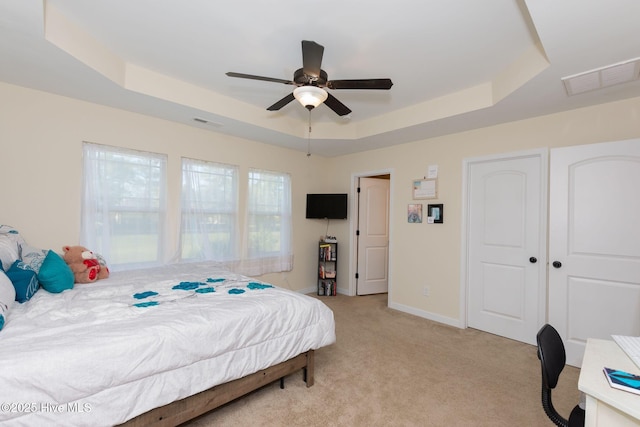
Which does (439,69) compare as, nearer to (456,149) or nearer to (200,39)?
(456,149)

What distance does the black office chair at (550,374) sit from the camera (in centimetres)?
132

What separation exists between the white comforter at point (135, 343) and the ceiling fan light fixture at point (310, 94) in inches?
58.8

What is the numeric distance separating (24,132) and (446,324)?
4.95 m

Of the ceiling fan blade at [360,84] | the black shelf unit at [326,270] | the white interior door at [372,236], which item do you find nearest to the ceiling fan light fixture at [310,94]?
the ceiling fan blade at [360,84]

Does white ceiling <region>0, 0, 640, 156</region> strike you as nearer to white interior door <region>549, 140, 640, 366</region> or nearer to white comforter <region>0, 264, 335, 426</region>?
white interior door <region>549, 140, 640, 366</region>

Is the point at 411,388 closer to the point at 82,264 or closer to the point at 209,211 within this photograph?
the point at 82,264

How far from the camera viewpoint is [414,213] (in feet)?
13.7

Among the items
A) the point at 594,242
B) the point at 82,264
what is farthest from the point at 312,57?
the point at 594,242

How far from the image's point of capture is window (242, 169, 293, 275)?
4.34 metres

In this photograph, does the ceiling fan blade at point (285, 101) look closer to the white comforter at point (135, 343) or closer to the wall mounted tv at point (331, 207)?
the white comforter at point (135, 343)

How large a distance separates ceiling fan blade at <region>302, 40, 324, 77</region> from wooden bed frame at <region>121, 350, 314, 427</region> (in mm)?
2097

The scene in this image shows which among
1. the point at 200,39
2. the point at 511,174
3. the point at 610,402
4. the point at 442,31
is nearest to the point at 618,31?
the point at 442,31

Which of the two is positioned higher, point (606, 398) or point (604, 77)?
point (604, 77)

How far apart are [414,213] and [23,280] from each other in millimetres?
4005
